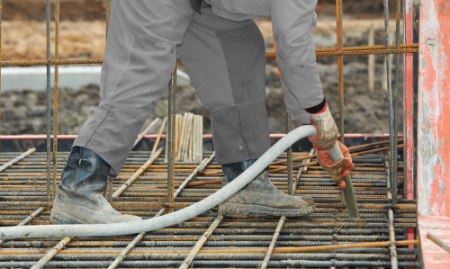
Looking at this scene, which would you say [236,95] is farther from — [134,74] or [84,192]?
[84,192]

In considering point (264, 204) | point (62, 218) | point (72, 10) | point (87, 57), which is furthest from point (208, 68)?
point (72, 10)

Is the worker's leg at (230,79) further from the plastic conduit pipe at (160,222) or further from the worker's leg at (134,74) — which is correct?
the plastic conduit pipe at (160,222)

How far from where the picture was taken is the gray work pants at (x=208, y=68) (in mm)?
4234

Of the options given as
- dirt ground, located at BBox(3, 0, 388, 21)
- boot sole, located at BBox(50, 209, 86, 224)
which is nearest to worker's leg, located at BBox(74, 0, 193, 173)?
boot sole, located at BBox(50, 209, 86, 224)

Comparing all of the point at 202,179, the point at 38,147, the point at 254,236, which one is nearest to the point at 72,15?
the point at 38,147

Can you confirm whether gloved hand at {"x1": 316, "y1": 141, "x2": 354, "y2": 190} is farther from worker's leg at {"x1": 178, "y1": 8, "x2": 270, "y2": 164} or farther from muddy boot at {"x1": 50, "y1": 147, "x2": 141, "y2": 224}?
muddy boot at {"x1": 50, "y1": 147, "x2": 141, "y2": 224}

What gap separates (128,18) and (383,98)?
1228 centimetres

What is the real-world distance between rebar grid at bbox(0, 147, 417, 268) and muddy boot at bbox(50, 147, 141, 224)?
13 centimetres

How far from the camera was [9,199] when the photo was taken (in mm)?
5262

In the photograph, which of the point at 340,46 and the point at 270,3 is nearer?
the point at 270,3

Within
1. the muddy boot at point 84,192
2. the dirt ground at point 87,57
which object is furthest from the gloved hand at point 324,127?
the dirt ground at point 87,57

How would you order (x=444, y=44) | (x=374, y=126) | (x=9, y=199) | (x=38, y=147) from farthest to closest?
(x=374, y=126) → (x=38, y=147) → (x=9, y=199) → (x=444, y=44)

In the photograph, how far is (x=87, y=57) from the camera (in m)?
19.5

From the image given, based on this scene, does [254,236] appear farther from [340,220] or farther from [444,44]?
[444,44]
